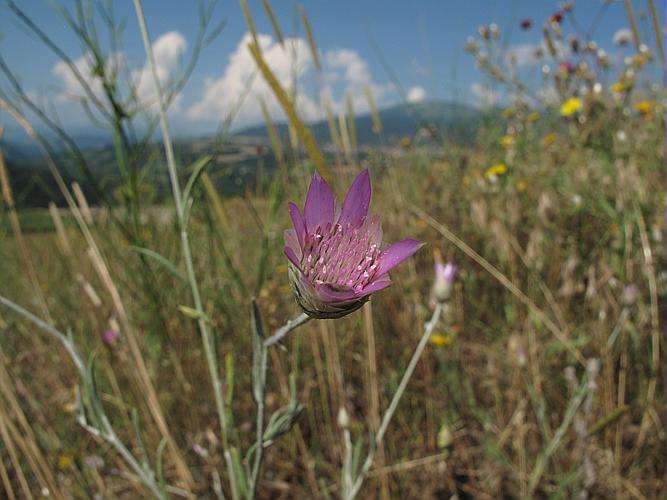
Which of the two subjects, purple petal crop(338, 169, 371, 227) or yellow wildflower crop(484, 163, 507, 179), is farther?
yellow wildflower crop(484, 163, 507, 179)

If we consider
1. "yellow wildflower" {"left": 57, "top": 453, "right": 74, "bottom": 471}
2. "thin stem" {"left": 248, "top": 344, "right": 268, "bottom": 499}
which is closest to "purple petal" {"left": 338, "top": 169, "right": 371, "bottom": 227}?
"thin stem" {"left": 248, "top": 344, "right": 268, "bottom": 499}

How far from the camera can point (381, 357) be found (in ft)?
4.52

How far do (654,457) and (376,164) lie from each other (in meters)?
1.64

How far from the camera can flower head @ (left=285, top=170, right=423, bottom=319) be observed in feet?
1.14

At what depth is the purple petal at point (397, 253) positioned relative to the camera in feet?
1.23

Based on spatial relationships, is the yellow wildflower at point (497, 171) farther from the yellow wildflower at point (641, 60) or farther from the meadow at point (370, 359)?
the yellow wildflower at point (641, 60)

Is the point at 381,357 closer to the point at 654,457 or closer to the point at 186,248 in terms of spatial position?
the point at 654,457

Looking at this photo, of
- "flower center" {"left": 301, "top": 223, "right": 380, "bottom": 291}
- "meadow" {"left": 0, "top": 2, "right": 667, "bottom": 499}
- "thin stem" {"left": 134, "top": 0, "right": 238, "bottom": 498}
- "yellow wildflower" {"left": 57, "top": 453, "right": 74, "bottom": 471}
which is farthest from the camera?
"yellow wildflower" {"left": 57, "top": 453, "right": 74, "bottom": 471}

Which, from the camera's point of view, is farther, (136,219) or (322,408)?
(322,408)

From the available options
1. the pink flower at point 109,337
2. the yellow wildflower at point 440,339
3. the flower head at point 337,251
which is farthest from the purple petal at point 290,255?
the pink flower at point 109,337

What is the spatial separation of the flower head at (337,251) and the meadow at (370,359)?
1.00 feet

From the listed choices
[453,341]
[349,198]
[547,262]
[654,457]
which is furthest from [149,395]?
[547,262]

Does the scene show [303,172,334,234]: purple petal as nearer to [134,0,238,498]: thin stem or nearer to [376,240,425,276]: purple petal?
[376,240,425,276]: purple petal

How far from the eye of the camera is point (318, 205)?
42cm
